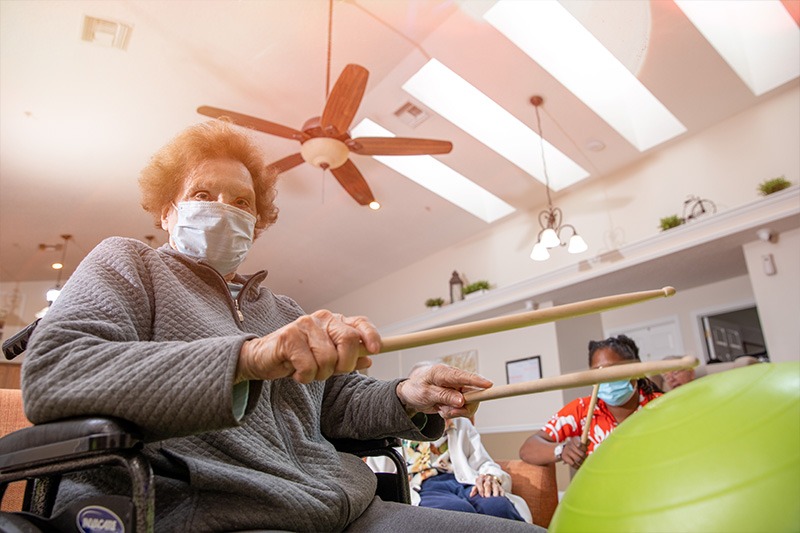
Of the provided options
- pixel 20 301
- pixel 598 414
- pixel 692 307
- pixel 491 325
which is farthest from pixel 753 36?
pixel 20 301

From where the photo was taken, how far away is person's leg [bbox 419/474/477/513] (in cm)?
269

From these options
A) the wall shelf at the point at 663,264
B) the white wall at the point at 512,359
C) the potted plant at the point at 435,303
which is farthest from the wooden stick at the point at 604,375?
the potted plant at the point at 435,303

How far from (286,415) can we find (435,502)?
6.61ft

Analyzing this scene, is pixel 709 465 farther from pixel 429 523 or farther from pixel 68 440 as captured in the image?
pixel 68 440

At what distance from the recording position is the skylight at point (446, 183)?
6055mm

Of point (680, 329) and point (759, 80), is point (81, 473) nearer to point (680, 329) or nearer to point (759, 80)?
point (759, 80)

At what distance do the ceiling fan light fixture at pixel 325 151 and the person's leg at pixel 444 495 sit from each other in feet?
7.14

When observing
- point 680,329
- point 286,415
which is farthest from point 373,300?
point 286,415

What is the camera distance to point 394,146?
3887mm

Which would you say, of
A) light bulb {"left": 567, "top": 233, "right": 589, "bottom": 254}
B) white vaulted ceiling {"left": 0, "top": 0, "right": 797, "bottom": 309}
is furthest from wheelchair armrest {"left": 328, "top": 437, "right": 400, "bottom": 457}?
light bulb {"left": 567, "top": 233, "right": 589, "bottom": 254}

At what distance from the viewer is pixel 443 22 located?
14.6 feet

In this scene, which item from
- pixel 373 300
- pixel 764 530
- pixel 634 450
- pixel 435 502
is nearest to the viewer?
pixel 764 530

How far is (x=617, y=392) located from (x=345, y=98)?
2.27m

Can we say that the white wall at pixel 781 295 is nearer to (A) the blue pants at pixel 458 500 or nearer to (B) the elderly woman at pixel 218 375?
(A) the blue pants at pixel 458 500
